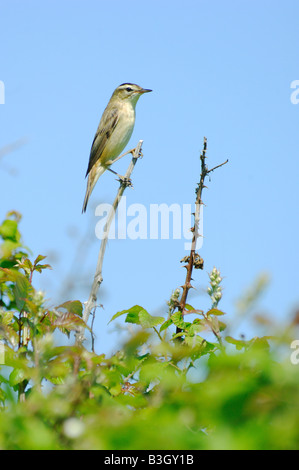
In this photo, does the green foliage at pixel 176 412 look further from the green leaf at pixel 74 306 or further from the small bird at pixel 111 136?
the small bird at pixel 111 136

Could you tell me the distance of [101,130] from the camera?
9219 millimetres

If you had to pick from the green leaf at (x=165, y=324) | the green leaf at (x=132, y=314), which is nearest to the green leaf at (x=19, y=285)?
the green leaf at (x=132, y=314)

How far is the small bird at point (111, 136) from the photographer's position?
29.3ft

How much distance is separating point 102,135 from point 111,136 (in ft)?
0.67

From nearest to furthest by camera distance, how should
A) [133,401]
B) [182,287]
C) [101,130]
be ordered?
[133,401] < [182,287] < [101,130]

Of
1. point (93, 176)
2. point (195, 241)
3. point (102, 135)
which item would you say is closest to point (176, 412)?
point (195, 241)

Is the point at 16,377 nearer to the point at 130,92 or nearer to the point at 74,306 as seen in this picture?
the point at 74,306

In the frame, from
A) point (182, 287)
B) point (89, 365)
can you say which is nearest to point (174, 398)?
point (89, 365)

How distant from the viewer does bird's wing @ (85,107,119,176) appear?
905cm

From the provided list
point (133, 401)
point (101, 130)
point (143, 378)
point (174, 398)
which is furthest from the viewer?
point (101, 130)

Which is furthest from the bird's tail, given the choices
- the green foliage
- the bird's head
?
the green foliage

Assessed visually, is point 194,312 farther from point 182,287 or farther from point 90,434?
point 90,434

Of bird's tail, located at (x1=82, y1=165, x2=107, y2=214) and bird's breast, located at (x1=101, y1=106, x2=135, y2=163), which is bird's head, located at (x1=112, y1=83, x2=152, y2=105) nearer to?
bird's breast, located at (x1=101, y1=106, x2=135, y2=163)
